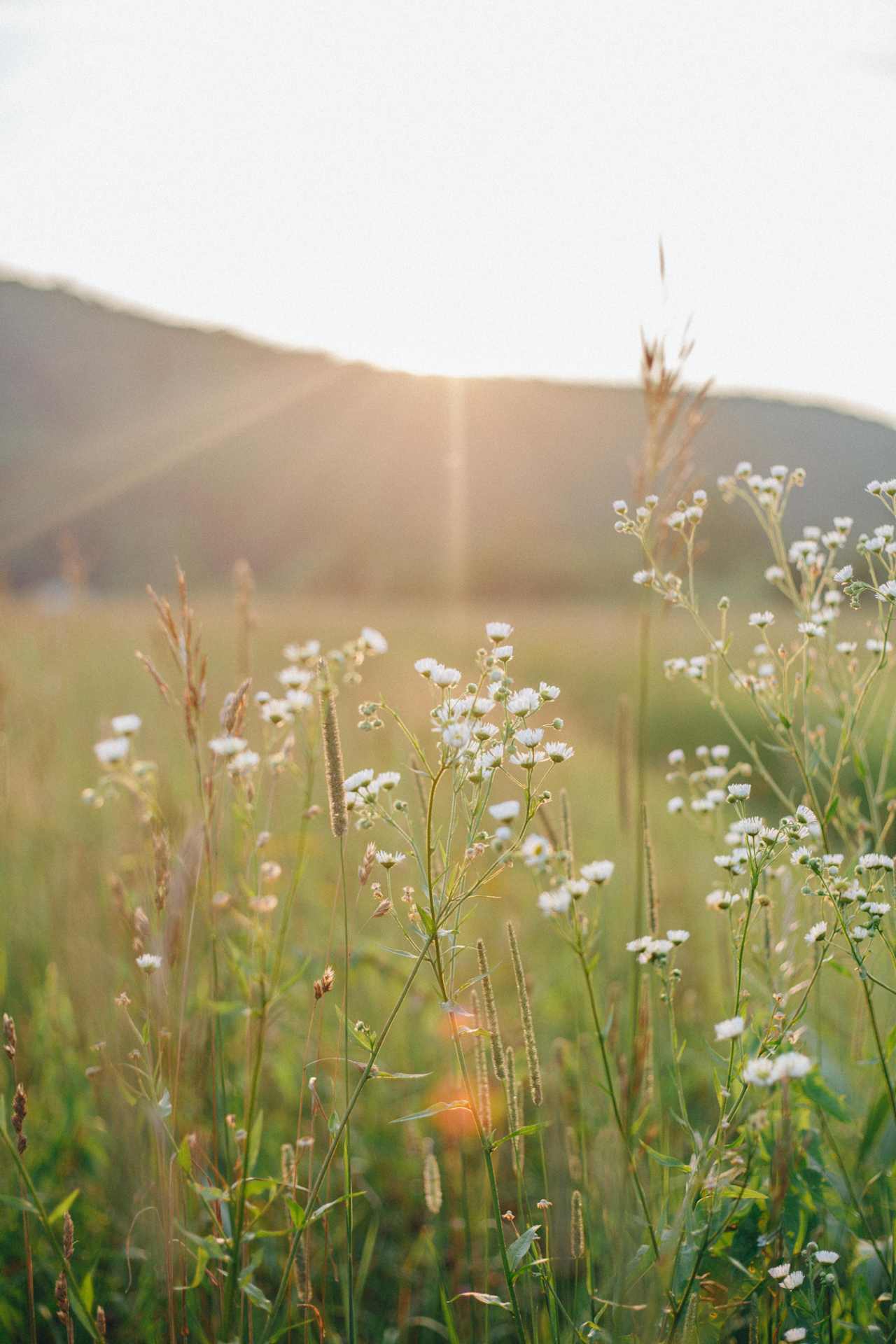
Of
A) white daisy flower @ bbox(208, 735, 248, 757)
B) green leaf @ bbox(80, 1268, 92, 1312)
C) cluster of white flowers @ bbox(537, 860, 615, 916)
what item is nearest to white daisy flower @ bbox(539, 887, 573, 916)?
cluster of white flowers @ bbox(537, 860, 615, 916)

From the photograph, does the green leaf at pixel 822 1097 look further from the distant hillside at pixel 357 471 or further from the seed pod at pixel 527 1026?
the distant hillside at pixel 357 471

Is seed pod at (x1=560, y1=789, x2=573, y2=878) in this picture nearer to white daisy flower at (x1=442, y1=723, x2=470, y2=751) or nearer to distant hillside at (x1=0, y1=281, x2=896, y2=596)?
white daisy flower at (x1=442, y1=723, x2=470, y2=751)

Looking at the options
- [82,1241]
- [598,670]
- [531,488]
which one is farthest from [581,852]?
[531,488]

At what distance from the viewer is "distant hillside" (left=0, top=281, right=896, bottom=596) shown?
64.3m

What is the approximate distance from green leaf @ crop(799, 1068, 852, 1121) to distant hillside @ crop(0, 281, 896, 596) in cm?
5357

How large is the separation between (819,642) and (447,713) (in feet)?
3.77

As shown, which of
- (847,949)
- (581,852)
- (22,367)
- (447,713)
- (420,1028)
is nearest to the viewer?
(447,713)

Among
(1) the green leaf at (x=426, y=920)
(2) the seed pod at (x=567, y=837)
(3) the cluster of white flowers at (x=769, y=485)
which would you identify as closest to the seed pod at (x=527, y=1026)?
(1) the green leaf at (x=426, y=920)

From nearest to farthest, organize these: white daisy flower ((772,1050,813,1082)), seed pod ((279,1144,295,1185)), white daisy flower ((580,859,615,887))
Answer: white daisy flower ((772,1050,813,1082))
white daisy flower ((580,859,615,887))
seed pod ((279,1144,295,1185))

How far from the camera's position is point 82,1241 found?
2.29m

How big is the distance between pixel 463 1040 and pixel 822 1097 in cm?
107

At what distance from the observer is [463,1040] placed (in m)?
2.51

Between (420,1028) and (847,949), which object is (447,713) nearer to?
(847,949)

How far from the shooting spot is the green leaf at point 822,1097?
1.71 meters
